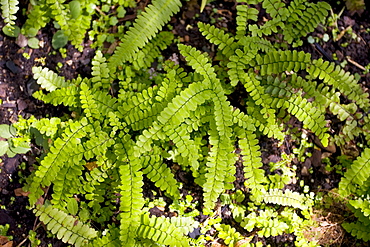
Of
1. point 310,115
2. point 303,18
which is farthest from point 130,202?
point 303,18

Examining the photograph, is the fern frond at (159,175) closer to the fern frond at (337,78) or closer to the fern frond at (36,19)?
the fern frond at (337,78)

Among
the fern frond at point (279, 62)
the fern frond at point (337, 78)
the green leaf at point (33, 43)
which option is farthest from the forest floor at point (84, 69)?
the fern frond at point (279, 62)

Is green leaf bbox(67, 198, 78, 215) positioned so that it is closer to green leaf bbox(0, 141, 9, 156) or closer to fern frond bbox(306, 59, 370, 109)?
green leaf bbox(0, 141, 9, 156)

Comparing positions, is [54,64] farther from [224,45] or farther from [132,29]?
[224,45]

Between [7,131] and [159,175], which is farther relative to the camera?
[7,131]

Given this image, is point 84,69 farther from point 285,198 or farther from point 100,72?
point 285,198

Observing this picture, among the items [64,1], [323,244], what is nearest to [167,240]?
[323,244]

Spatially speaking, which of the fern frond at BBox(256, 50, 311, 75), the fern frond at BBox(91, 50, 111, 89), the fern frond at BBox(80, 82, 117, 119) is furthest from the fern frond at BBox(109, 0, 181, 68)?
the fern frond at BBox(256, 50, 311, 75)
